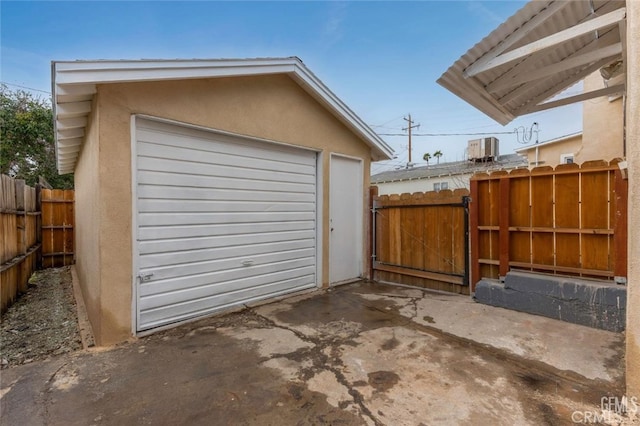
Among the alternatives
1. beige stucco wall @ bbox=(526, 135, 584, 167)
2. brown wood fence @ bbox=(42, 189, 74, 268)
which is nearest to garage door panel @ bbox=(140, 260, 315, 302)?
brown wood fence @ bbox=(42, 189, 74, 268)

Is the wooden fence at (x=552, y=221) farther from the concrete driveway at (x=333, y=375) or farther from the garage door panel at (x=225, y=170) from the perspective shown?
the garage door panel at (x=225, y=170)

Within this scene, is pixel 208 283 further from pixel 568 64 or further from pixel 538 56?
pixel 538 56

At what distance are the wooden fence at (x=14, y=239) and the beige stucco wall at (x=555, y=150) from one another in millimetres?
16343

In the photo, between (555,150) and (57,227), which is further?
(555,150)

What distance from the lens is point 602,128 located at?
21.4ft

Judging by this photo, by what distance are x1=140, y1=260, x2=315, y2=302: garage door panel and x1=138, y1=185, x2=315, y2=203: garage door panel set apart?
3.45 ft

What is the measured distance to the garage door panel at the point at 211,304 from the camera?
3.67 meters

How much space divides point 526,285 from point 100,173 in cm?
540

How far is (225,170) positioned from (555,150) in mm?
14096

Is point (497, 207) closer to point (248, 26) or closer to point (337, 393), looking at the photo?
point (337, 393)

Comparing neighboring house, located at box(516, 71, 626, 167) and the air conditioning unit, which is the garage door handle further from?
the air conditioning unit

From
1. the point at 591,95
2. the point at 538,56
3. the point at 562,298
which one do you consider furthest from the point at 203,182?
the point at 591,95

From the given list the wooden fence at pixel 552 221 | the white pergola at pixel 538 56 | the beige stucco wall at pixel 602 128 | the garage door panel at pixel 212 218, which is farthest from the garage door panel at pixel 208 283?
the beige stucco wall at pixel 602 128

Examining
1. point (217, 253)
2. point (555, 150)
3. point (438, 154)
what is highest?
point (438, 154)
